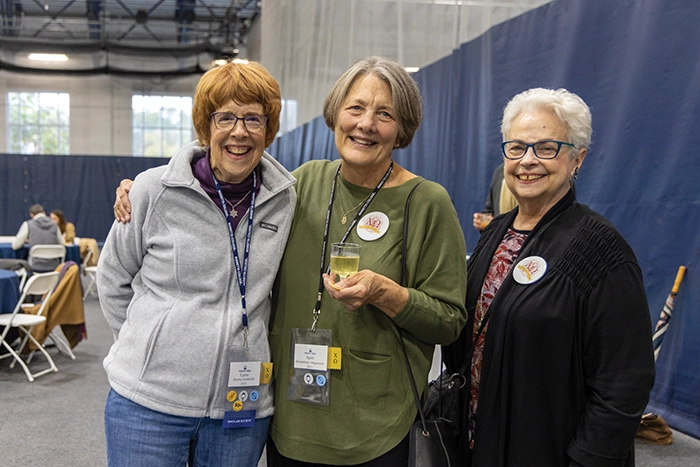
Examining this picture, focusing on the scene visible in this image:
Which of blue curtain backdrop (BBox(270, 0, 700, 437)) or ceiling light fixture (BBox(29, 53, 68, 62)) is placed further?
ceiling light fixture (BBox(29, 53, 68, 62))

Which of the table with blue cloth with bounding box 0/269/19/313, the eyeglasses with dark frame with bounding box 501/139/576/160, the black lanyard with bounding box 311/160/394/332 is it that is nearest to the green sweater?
the black lanyard with bounding box 311/160/394/332

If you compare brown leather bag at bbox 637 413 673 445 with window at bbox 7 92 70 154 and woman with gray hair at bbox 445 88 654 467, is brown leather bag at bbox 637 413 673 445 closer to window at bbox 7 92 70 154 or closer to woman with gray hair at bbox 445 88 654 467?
woman with gray hair at bbox 445 88 654 467

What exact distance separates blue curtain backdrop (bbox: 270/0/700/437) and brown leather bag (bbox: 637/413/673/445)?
110 mm

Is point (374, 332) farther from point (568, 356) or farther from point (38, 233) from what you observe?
point (38, 233)

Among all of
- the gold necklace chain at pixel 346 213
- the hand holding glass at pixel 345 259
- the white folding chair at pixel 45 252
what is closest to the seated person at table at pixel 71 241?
the white folding chair at pixel 45 252

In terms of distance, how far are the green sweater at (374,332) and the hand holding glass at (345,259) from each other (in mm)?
124

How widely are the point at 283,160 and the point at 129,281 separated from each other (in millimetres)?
11117

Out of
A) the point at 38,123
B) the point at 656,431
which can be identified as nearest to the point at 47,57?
the point at 38,123

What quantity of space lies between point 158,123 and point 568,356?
18.8 metres

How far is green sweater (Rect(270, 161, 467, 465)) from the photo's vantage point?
1.42 m

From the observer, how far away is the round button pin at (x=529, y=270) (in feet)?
4.77

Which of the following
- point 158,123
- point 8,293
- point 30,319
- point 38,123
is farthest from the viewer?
point 158,123

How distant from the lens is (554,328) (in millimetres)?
1396

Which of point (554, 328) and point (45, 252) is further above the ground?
point (554, 328)
